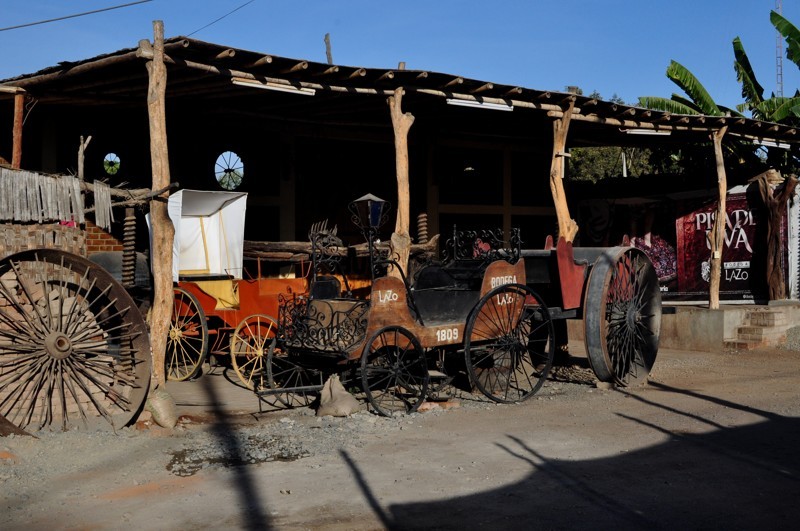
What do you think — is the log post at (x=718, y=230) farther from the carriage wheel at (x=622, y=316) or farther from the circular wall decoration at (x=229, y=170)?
the circular wall decoration at (x=229, y=170)

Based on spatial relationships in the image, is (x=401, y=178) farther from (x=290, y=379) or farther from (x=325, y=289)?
(x=290, y=379)

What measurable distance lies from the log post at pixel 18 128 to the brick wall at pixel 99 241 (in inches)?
93.2

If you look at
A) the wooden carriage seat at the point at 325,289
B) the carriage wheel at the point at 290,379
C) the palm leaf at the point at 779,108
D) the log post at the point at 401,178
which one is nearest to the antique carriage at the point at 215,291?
the carriage wheel at the point at 290,379

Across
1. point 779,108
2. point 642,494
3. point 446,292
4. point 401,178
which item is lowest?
point 642,494

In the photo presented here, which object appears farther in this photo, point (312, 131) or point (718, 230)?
point (718, 230)

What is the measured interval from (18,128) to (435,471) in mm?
6789

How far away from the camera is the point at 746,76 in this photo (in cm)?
1914

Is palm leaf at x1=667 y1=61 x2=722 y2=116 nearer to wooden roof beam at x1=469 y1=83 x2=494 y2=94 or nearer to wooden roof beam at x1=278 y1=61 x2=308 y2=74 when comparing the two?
wooden roof beam at x1=469 y1=83 x2=494 y2=94

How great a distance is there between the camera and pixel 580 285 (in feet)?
34.4

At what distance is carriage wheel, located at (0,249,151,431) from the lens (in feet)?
24.3

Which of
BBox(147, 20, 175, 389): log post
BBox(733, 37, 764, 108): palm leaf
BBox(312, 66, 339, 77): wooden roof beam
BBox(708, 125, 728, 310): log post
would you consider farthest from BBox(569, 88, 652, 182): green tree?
BBox(147, 20, 175, 389): log post

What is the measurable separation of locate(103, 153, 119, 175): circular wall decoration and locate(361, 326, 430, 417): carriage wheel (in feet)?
18.9

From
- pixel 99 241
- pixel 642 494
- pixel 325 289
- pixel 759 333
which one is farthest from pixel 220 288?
pixel 759 333

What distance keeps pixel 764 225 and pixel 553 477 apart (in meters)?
12.1
